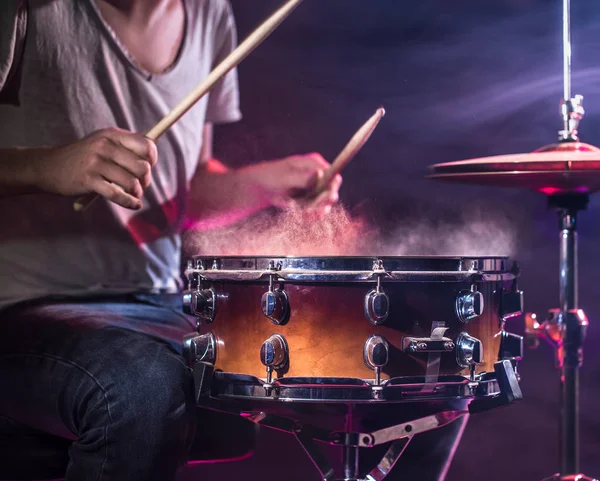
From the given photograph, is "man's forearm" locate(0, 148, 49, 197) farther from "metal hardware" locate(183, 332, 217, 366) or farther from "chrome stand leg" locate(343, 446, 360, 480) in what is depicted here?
"chrome stand leg" locate(343, 446, 360, 480)

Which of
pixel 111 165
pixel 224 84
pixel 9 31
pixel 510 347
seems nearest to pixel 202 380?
pixel 111 165

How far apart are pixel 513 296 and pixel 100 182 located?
991mm

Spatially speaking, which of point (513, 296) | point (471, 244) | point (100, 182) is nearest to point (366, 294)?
point (513, 296)

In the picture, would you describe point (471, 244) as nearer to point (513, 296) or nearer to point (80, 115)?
point (513, 296)

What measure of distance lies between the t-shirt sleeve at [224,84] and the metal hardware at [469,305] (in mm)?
1283

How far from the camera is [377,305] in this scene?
1.43 metres

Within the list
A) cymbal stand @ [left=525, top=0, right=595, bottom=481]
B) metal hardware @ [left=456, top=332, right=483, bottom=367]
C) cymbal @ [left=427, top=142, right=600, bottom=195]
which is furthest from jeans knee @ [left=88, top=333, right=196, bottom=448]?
cymbal stand @ [left=525, top=0, right=595, bottom=481]

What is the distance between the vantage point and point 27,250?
76.4 inches

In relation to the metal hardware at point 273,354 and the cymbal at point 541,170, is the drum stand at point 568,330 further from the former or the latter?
the metal hardware at point 273,354

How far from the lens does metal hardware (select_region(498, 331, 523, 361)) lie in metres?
1.67

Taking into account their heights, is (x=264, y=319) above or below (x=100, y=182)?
below

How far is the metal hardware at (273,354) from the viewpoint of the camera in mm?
1443

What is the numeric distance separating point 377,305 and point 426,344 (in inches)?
4.9

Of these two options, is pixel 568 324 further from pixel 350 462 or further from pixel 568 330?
pixel 350 462
